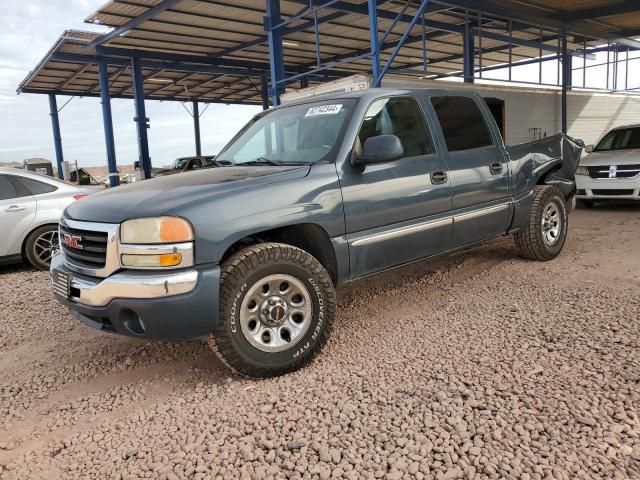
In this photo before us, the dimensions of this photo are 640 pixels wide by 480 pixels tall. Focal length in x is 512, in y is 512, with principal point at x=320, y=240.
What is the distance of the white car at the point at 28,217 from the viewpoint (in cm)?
675

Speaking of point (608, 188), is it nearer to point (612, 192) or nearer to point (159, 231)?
point (612, 192)

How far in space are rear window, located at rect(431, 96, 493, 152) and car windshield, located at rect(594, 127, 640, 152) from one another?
22.2ft

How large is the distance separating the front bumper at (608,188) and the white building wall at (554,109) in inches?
58.9

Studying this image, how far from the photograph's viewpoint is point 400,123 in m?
4.08

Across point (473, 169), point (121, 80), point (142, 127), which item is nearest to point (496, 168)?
point (473, 169)

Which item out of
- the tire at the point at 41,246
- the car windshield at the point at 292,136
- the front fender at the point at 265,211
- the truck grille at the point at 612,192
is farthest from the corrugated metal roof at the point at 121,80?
the front fender at the point at 265,211

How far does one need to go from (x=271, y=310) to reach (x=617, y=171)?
27.2ft

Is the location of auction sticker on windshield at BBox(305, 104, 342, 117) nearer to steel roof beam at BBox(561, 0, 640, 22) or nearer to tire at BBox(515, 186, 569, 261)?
tire at BBox(515, 186, 569, 261)

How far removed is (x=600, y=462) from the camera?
7.12 feet

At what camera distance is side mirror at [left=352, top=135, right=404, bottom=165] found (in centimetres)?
349

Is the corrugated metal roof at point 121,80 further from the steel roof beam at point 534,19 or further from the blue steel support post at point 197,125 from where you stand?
the steel roof beam at point 534,19

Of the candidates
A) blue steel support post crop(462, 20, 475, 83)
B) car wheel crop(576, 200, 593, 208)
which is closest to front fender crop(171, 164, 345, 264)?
car wheel crop(576, 200, 593, 208)

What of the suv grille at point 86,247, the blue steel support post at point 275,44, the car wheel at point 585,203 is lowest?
the car wheel at point 585,203

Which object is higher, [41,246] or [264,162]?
[264,162]
